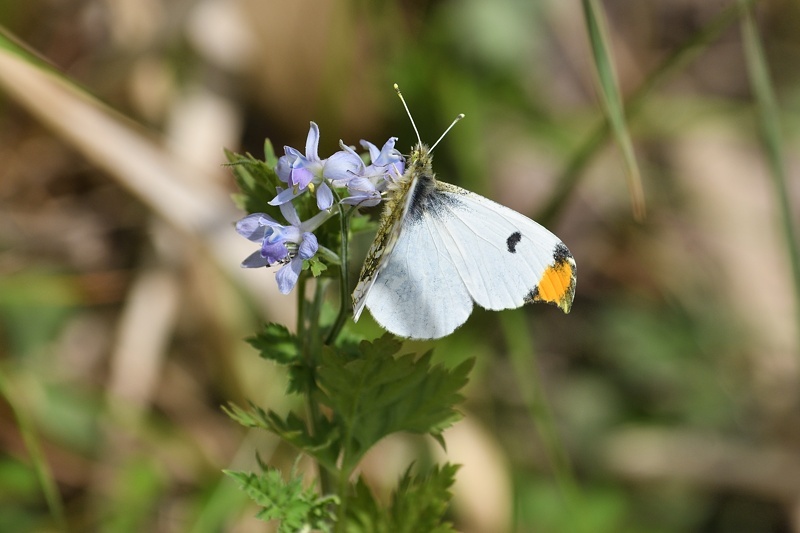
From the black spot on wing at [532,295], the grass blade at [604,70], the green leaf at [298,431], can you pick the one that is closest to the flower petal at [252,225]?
the green leaf at [298,431]

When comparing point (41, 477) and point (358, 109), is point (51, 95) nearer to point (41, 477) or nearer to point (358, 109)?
point (358, 109)

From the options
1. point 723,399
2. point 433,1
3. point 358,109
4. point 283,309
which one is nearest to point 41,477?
point 283,309

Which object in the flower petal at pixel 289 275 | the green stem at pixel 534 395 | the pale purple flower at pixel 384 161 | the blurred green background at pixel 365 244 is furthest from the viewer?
the blurred green background at pixel 365 244

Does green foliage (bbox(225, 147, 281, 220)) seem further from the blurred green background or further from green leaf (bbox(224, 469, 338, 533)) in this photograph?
the blurred green background

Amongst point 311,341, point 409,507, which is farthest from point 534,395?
point 311,341

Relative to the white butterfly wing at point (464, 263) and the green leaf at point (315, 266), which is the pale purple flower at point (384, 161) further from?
the green leaf at point (315, 266)

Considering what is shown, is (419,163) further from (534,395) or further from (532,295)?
(534,395)
